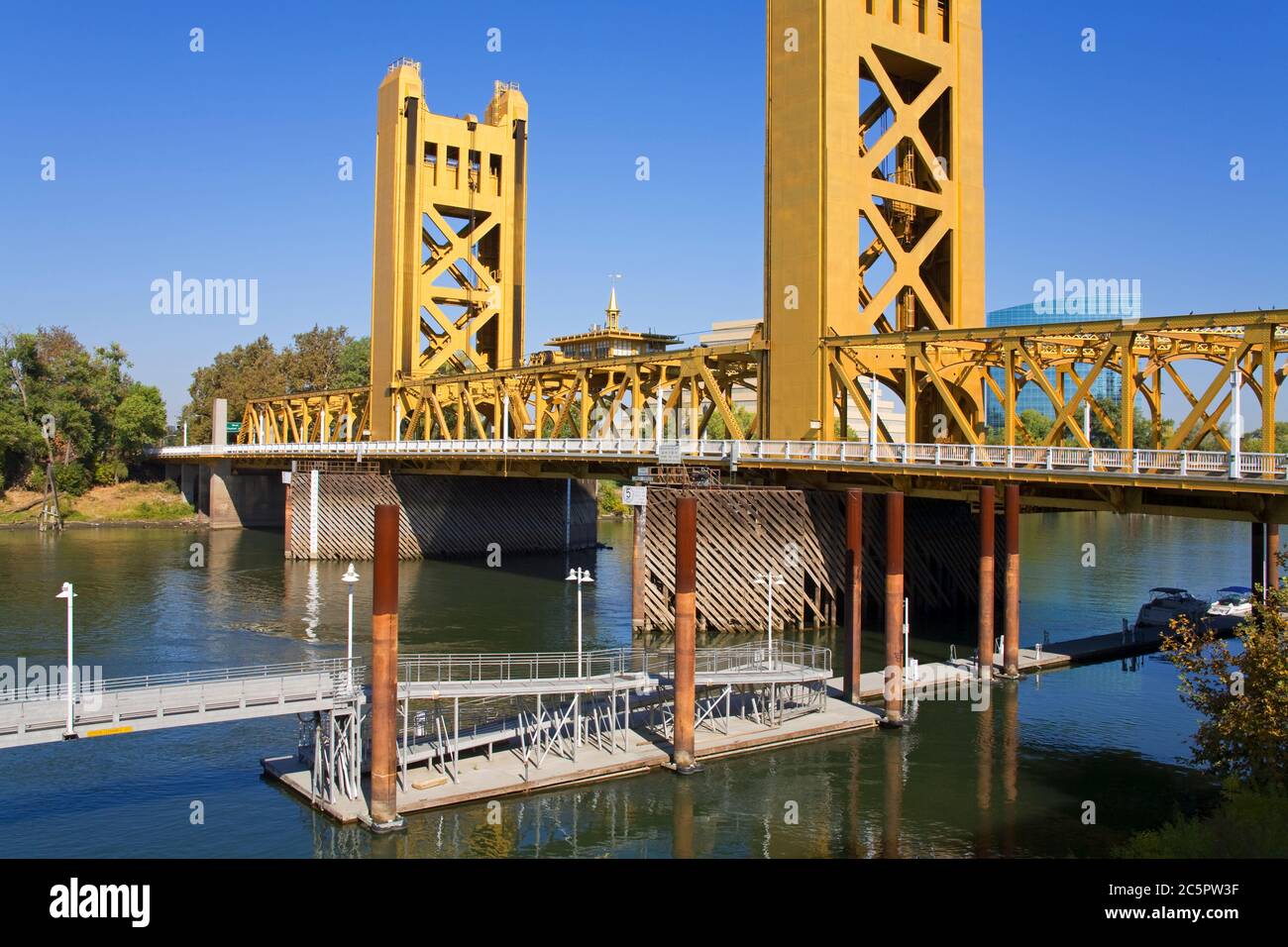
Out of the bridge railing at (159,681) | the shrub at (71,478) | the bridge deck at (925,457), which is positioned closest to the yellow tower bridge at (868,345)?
the bridge deck at (925,457)

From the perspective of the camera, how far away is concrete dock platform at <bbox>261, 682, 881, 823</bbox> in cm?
2147

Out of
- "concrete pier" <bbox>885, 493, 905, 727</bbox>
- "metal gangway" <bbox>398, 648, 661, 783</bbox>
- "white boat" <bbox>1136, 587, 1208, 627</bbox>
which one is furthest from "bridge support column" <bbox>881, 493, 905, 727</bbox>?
"white boat" <bbox>1136, 587, 1208, 627</bbox>

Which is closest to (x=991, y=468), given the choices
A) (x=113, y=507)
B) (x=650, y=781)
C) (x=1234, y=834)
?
(x=650, y=781)

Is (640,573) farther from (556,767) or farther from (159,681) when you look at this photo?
(556,767)

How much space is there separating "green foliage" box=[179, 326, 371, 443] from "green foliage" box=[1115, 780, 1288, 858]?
345 feet

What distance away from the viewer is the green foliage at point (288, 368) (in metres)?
115

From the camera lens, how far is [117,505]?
92.4 meters

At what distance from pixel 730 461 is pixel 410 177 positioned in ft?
134

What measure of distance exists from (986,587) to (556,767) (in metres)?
15.5

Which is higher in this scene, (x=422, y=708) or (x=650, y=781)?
(x=422, y=708)

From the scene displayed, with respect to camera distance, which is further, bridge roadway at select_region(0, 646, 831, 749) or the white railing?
the white railing

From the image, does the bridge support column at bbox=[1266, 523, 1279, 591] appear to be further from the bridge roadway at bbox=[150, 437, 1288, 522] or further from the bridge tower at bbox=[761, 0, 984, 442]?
the bridge tower at bbox=[761, 0, 984, 442]
